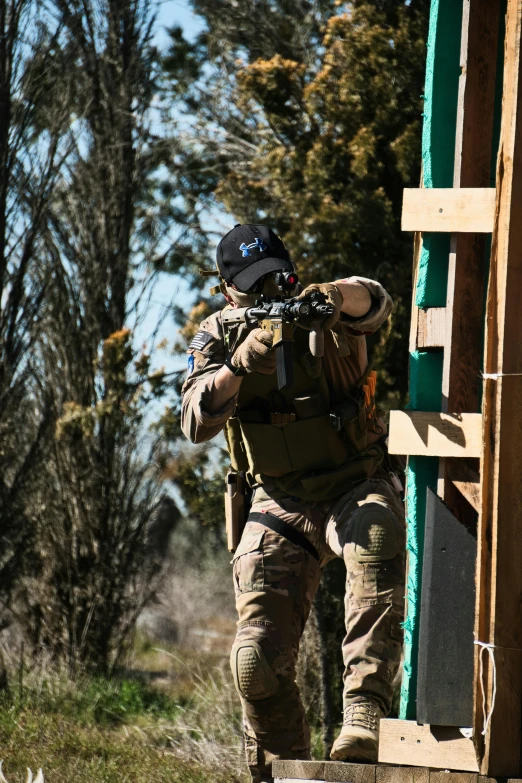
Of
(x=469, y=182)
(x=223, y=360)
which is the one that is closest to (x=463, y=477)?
(x=469, y=182)

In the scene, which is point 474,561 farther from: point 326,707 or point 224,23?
point 224,23

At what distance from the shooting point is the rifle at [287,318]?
353 cm

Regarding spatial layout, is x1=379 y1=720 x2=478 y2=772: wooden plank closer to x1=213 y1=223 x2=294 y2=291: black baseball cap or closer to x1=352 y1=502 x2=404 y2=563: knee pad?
x1=352 y1=502 x2=404 y2=563: knee pad

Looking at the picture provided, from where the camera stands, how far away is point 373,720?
351cm

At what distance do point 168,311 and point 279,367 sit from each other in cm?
470

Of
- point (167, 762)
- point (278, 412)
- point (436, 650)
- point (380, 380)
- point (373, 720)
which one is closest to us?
point (436, 650)

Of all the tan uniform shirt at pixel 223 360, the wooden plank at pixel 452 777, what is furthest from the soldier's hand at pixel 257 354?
the wooden plank at pixel 452 777

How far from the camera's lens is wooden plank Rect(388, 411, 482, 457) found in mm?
3314

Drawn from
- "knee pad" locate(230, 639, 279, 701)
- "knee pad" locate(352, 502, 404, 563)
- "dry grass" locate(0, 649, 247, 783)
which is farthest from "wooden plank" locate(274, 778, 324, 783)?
"dry grass" locate(0, 649, 247, 783)

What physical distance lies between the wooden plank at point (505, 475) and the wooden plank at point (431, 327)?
1.81 ft

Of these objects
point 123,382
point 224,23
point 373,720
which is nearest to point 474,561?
point 373,720

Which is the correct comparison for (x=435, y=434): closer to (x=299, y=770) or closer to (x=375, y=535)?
(x=375, y=535)

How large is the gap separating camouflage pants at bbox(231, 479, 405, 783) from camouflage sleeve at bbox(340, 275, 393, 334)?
23.2 inches

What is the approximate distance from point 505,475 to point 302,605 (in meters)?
1.36
